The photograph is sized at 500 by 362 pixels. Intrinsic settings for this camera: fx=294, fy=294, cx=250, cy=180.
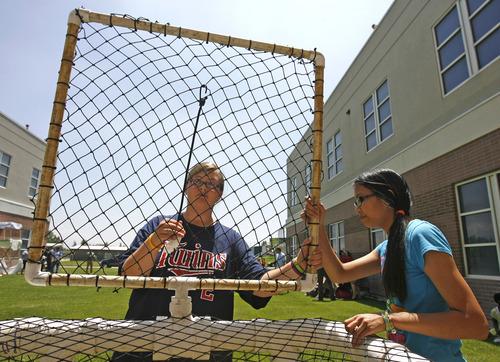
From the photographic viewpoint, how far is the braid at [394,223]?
142 centimetres

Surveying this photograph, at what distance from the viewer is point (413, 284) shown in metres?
1.38

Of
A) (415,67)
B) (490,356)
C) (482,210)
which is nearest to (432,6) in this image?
(415,67)

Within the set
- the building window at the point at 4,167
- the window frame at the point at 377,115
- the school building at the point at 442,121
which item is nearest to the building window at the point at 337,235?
the school building at the point at 442,121

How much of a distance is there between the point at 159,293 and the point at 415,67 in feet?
28.9

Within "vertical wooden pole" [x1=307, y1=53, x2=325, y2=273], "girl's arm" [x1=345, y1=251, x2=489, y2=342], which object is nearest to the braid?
"girl's arm" [x1=345, y1=251, x2=489, y2=342]

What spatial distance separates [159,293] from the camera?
1703mm

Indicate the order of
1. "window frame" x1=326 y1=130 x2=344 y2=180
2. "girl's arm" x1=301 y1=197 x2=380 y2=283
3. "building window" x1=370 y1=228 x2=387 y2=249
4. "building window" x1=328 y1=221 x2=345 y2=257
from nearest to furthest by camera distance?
"girl's arm" x1=301 y1=197 x2=380 y2=283 → "building window" x1=370 y1=228 x2=387 y2=249 → "building window" x1=328 y1=221 x2=345 y2=257 → "window frame" x1=326 y1=130 x2=344 y2=180

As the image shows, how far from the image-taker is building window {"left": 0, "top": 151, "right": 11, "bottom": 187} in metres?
18.6

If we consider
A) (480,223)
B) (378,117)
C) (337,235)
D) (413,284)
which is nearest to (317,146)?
(413,284)

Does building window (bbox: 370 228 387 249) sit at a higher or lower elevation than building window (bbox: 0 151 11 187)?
lower

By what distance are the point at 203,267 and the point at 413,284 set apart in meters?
1.13

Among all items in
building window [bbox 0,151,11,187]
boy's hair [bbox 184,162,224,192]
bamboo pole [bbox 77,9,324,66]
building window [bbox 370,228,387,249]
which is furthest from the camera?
building window [bbox 0,151,11,187]

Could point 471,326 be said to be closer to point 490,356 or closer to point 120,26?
point 120,26

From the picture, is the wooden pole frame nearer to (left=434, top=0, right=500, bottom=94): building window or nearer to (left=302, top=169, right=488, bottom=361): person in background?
(left=302, top=169, right=488, bottom=361): person in background
